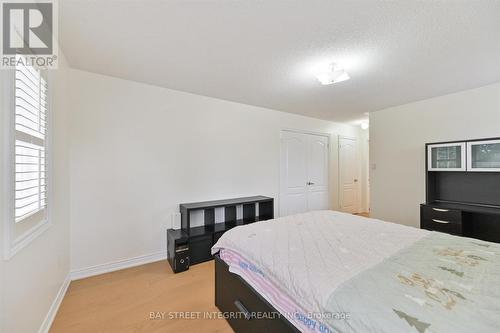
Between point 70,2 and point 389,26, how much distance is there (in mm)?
2441

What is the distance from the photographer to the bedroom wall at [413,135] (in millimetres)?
3037

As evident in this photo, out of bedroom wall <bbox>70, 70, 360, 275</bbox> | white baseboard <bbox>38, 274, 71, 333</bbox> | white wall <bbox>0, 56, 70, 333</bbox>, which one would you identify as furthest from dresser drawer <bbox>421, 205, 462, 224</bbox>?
white baseboard <bbox>38, 274, 71, 333</bbox>

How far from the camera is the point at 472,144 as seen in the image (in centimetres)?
282

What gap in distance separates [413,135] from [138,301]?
15.6 ft

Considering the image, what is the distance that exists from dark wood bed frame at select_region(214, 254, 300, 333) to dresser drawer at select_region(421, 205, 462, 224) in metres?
2.98

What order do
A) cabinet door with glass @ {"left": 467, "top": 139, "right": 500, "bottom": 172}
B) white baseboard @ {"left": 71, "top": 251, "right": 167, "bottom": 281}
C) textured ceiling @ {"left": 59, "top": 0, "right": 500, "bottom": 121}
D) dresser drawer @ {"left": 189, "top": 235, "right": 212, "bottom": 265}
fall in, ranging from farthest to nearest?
dresser drawer @ {"left": 189, "top": 235, "right": 212, "bottom": 265}, cabinet door with glass @ {"left": 467, "top": 139, "right": 500, "bottom": 172}, white baseboard @ {"left": 71, "top": 251, "right": 167, "bottom": 281}, textured ceiling @ {"left": 59, "top": 0, "right": 500, "bottom": 121}

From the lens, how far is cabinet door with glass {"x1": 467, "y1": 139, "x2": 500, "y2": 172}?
2.69 meters

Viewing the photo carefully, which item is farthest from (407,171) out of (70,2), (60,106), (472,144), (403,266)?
(60,106)

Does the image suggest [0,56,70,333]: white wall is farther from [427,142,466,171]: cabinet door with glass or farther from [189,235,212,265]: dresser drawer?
[427,142,466,171]: cabinet door with glass

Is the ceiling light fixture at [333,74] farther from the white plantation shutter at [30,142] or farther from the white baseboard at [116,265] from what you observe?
the white baseboard at [116,265]

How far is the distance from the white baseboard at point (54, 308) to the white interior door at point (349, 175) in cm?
535

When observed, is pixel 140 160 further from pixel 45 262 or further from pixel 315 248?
pixel 315 248
